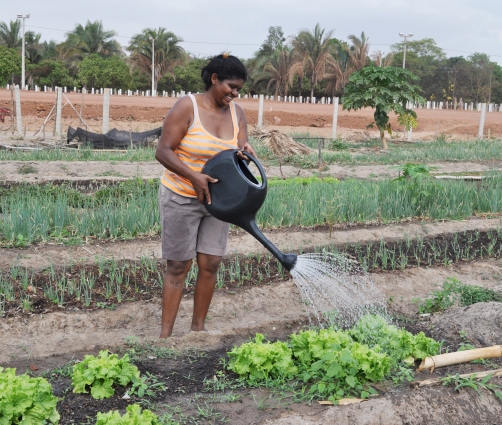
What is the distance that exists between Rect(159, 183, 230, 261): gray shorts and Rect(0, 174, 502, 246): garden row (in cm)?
242

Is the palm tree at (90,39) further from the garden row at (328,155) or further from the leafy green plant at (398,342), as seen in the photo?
the leafy green plant at (398,342)

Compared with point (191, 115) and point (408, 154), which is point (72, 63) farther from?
point (191, 115)

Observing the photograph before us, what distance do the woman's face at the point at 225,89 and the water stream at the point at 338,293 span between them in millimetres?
1094

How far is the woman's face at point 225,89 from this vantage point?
353cm

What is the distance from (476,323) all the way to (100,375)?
2.24m

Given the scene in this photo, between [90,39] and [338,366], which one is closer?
[338,366]

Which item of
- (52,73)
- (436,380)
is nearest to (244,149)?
(436,380)

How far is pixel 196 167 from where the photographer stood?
11.8 ft

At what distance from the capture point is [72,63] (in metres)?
40.6

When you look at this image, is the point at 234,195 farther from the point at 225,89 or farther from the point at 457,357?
the point at 457,357

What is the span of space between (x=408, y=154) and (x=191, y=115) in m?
13.0

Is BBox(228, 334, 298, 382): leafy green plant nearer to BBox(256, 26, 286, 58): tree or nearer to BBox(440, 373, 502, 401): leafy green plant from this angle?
BBox(440, 373, 502, 401): leafy green plant

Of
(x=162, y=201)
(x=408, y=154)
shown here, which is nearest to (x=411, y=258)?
(x=162, y=201)

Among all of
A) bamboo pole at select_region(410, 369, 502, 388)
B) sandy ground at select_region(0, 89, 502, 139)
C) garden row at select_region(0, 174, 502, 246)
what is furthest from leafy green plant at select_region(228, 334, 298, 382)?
sandy ground at select_region(0, 89, 502, 139)
